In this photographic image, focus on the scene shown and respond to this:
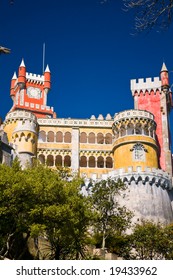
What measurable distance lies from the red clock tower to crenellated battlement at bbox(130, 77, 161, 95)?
65.2 feet

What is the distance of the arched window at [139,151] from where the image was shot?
62.3m

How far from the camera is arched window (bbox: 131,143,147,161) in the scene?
62266 millimetres

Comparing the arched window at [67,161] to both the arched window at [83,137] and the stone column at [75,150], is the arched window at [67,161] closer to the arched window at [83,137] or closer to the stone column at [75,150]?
the stone column at [75,150]

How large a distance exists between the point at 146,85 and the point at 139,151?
55.7ft

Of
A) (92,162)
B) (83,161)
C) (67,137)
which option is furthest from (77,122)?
(92,162)

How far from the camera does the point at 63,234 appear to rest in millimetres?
32594

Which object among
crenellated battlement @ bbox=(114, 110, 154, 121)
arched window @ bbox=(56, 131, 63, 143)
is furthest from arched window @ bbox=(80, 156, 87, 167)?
crenellated battlement @ bbox=(114, 110, 154, 121)

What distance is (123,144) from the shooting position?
2505 inches

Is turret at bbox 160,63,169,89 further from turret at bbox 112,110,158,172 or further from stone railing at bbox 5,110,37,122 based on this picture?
stone railing at bbox 5,110,37,122

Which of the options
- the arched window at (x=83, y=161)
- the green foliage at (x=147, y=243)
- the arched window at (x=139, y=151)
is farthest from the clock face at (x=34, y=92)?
the green foliage at (x=147, y=243)

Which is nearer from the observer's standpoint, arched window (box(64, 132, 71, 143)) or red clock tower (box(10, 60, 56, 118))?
arched window (box(64, 132, 71, 143))

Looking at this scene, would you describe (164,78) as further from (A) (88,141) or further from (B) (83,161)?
(B) (83,161)
